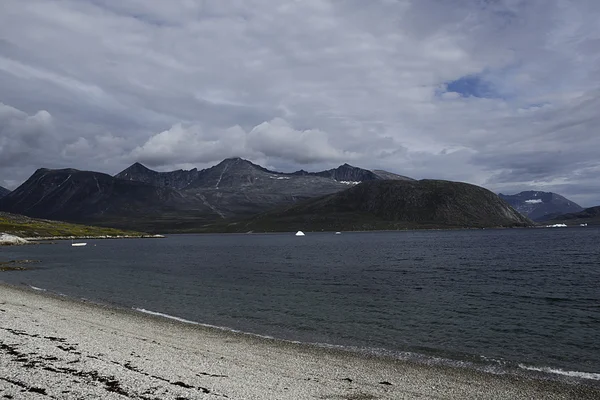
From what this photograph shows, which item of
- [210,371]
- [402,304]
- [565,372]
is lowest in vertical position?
[402,304]

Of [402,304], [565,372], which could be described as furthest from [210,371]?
[402,304]

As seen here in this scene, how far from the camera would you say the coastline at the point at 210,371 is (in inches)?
832

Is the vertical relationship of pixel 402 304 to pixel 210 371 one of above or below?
below

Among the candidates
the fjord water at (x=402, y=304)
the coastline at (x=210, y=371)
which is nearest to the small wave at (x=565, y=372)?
the fjord water at (x=402, y=304)

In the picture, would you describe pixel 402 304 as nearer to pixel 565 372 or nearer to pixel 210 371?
pixel 565 372

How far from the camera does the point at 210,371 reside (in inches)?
988

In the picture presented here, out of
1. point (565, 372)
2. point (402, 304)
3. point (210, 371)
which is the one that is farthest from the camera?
point (402, 304)

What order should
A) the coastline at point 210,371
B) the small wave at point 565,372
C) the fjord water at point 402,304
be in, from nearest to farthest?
the coastline at point 210,371 → the small wave at point 565,372 → the fjord water at point 402,304

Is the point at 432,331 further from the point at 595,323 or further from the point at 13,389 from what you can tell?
the point at 13,389

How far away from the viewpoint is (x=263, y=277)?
81125 mm

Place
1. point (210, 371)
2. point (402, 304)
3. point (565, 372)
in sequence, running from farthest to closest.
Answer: point (402, 304), point (565, 372), point (210, 371)

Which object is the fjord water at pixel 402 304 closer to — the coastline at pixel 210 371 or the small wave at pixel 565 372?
the small wave at pixel 565 372

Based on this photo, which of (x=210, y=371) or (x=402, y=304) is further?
(x=402, y=304)

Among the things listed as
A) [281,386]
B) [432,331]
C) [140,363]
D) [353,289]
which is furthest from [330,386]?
[353,289]
